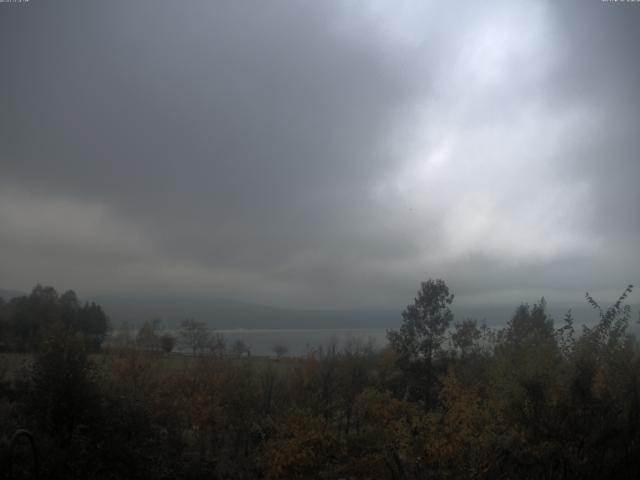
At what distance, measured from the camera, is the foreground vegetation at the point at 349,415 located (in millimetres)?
14922

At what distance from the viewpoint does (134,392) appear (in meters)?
25.5

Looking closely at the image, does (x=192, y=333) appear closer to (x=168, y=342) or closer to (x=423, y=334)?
(x=168, y=342)

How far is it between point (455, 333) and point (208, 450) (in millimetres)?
19337

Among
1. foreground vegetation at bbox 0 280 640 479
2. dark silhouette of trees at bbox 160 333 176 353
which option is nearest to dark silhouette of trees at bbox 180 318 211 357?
dark silhouette of trees at bbox 160 333 176 353

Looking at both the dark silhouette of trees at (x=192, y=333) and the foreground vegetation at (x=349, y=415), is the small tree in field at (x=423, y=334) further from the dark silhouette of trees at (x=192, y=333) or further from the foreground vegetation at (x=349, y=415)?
the dark silhouette of trees at (x=192, y=333)

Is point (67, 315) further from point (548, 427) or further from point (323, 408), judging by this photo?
point (548, 427)

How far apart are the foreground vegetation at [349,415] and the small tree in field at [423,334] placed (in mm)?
2700

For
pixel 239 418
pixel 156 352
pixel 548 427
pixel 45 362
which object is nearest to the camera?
pixel 548 427

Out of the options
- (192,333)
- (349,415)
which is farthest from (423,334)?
(192,333)

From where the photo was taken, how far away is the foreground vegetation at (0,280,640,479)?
14922 mm

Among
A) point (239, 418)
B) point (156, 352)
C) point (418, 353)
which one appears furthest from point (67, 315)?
point (418, 353)

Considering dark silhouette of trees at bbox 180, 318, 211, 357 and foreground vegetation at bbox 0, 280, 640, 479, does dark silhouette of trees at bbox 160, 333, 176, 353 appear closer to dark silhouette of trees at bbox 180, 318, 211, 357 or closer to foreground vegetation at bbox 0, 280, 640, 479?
dark silhouette of trees at bbox 180, 318, 211, 357

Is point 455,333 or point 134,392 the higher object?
point 455,333

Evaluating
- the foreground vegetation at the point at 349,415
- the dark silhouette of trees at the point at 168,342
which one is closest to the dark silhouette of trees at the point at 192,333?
the dark silhouette of trees at the point at 168,342
